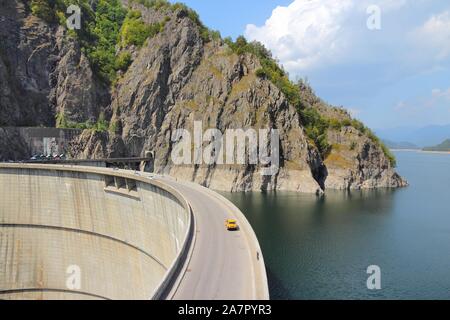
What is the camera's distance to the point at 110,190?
5050 centimetres

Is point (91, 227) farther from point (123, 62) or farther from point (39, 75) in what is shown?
point (123, 62)

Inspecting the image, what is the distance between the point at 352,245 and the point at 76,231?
36.9m

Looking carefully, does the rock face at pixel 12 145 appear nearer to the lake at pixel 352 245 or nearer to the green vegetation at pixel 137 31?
the lake at pixel 352 245

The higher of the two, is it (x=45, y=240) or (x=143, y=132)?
(x=143, y=132)

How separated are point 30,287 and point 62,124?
64764 millimetres

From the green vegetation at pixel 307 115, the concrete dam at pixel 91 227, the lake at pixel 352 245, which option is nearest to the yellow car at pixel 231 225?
the concrete dam at pixel 91 227

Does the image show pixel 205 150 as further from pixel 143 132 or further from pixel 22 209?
pixel 22 209

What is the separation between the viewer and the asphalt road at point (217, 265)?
19906 millimetres

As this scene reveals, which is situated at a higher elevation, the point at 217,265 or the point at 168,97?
the point at 168,97

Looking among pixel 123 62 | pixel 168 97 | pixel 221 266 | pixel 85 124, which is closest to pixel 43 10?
pixel 123 62

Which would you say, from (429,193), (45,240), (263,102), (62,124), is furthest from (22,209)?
(429,193)

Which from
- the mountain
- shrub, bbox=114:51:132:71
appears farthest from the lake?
shrub, bbox=114:51:132:71

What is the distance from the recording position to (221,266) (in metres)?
23.5

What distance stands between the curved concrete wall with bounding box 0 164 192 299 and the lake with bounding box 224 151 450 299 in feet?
51.3
